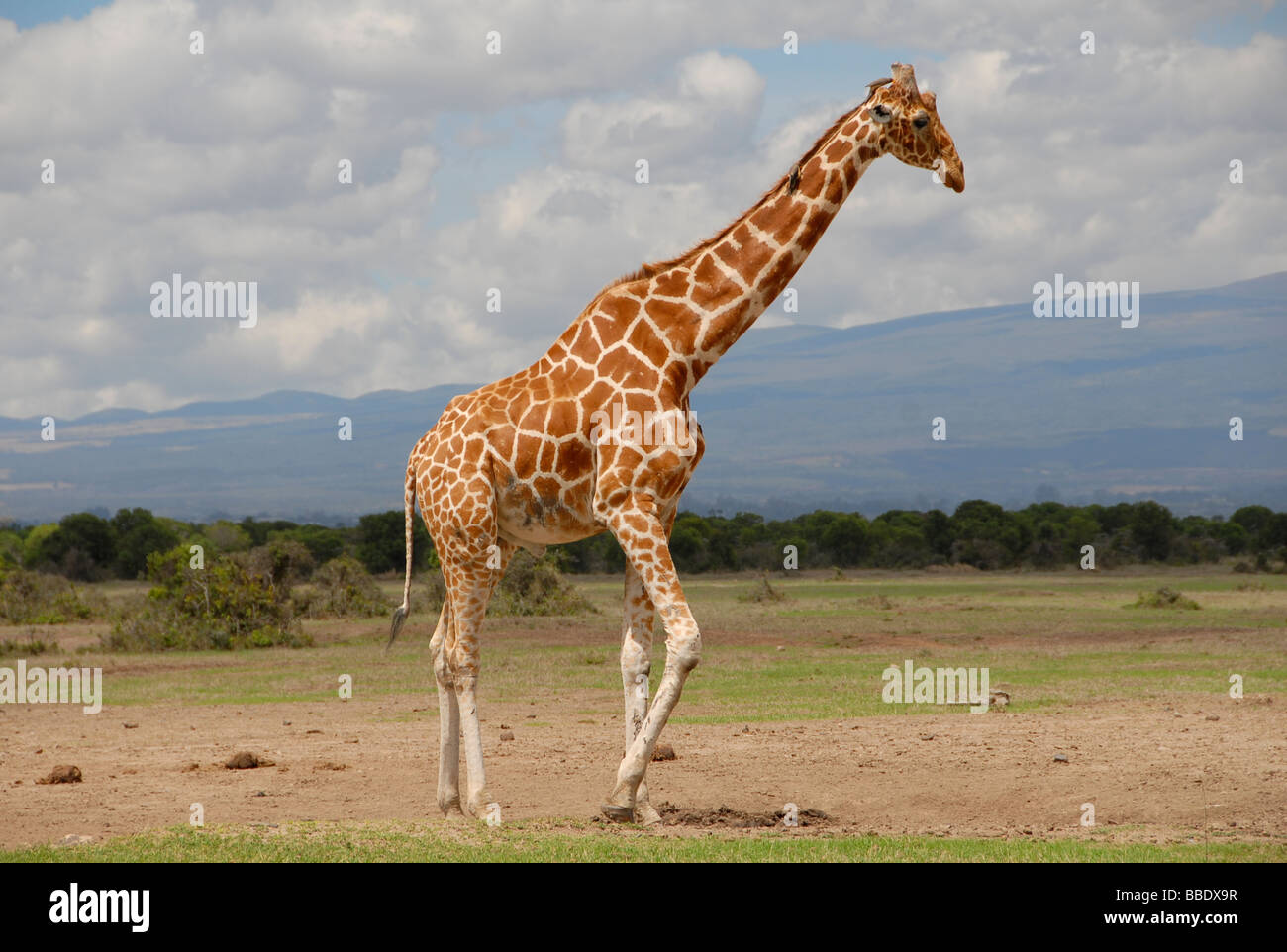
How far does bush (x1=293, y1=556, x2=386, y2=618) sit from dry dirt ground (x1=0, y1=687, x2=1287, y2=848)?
1808 centimetres

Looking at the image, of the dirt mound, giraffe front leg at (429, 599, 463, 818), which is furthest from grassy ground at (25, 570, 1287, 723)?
giraffe front leg at (429, 599, 463, 818)

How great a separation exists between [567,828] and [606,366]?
10.9ft

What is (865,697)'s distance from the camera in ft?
62.3

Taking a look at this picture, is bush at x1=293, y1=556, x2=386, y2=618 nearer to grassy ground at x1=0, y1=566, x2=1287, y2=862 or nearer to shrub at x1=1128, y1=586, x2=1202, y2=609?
grassy ground at x1=0, y1=566, x2=1287, y2=862

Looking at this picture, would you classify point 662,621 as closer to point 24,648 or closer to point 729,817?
point 729,817

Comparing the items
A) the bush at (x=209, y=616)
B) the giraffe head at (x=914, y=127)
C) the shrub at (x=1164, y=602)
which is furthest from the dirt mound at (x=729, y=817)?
the shrub at (x=1164, y=602)

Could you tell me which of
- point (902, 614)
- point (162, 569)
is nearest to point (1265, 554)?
point (902, 614)

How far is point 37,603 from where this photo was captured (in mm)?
35594

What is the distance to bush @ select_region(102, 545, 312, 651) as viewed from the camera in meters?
29.2

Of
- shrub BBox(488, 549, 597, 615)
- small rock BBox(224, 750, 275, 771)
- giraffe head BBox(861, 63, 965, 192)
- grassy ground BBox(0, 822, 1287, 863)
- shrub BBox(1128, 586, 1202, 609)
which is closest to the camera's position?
grassy ground BBox(0, 822, 1287, 863)

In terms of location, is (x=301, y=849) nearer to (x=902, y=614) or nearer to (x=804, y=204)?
(x=804, y=204)

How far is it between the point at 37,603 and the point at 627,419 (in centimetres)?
2950

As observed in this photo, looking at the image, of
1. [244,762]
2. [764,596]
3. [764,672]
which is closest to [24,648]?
[764,672]

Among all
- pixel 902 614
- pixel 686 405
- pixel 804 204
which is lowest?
pixel 902 614
